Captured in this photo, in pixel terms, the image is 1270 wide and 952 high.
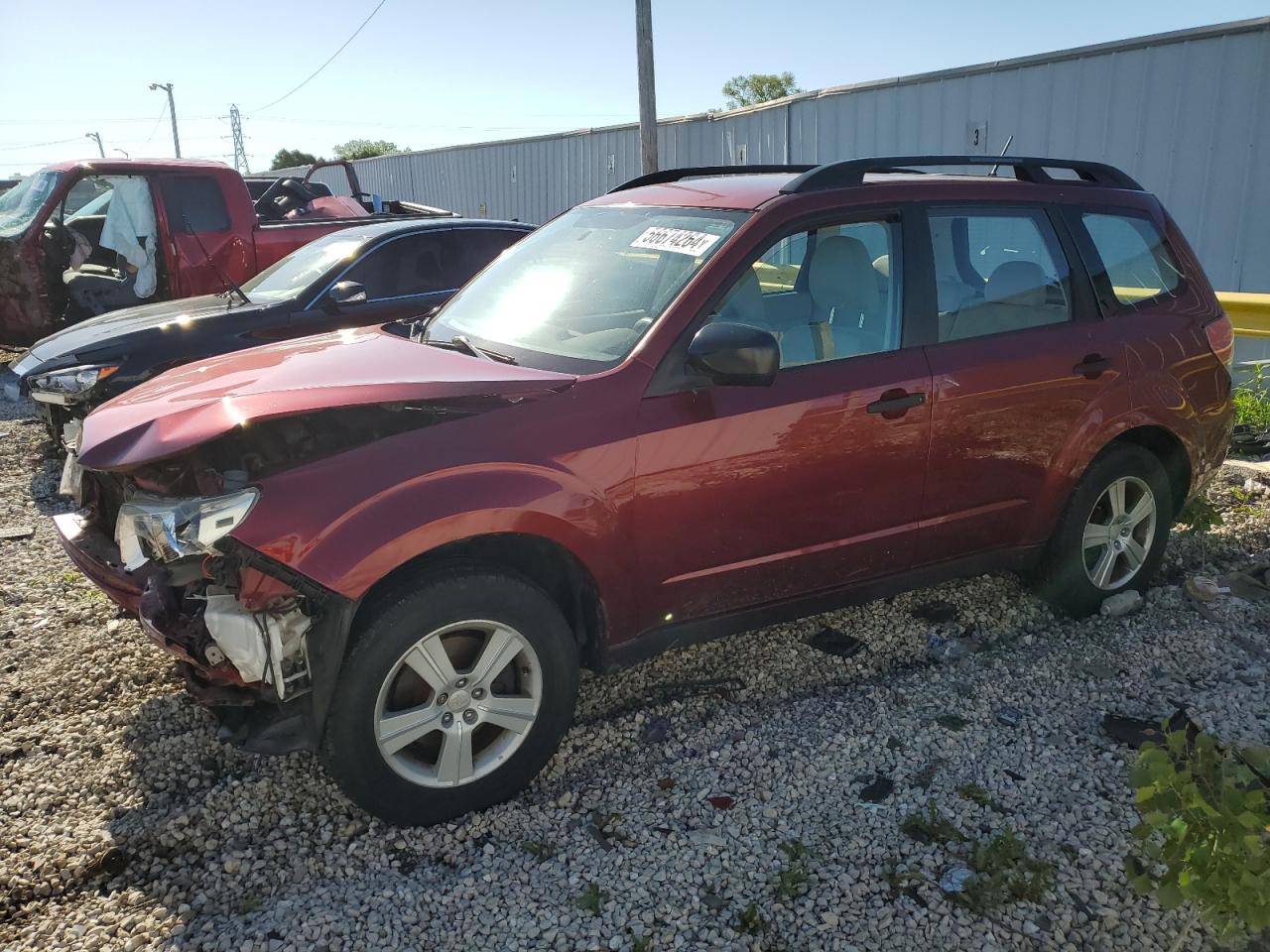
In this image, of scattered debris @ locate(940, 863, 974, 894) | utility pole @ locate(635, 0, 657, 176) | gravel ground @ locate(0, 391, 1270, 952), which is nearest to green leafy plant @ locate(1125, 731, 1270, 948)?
gravel ground @ locate(0, 391, 1270, 952)

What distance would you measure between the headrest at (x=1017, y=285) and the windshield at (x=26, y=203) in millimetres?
8548

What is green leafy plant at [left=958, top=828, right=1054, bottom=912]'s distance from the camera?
8.71 feet

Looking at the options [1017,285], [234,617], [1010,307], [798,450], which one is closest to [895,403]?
[798,450]

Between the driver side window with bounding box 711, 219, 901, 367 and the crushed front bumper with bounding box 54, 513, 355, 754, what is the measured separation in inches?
66.3

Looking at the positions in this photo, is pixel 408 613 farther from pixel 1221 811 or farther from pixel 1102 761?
pixel 1102 761

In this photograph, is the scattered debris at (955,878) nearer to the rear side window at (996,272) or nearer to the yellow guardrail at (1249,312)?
the rear side window at (996,272)

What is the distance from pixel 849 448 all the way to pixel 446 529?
1.49m

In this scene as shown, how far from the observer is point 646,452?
3141 millimetres

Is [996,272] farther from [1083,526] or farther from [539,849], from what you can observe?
[539,849]

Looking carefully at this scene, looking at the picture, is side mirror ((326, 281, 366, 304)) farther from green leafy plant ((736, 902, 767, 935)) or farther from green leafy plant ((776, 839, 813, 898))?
green leafy plant ((736, 902, 767, 935))

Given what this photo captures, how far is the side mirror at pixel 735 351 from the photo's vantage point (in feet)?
10.0

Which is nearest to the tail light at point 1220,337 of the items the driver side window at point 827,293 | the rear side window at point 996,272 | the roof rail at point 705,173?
the rear side window at point 996,272

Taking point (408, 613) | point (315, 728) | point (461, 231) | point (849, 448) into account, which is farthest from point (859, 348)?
point (461, 231)

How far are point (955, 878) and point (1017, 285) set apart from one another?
2.38 metres
